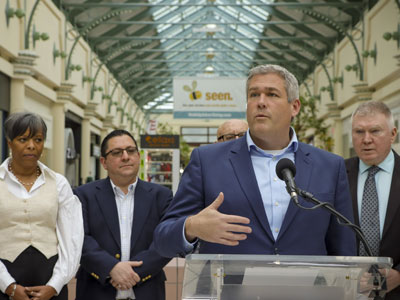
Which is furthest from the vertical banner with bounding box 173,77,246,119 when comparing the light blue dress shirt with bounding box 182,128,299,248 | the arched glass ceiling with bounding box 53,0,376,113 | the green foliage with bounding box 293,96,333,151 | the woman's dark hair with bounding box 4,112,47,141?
the light blue dress shirt with bounding box 182,128,299,248

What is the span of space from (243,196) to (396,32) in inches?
413

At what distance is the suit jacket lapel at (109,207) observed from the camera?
3090 millimetres

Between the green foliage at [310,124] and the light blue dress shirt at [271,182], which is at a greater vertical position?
the green foliage at [310,124]

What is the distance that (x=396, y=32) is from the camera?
11.6 m

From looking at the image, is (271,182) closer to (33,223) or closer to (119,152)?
(33,223)

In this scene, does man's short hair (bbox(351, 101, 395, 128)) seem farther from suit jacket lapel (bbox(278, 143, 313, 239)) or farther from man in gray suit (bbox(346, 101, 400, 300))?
suit jacket lapel (bbox(278, 143, 313, 239))

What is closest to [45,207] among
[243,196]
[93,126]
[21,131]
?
[21,131]

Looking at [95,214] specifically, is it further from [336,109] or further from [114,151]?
[336,109]

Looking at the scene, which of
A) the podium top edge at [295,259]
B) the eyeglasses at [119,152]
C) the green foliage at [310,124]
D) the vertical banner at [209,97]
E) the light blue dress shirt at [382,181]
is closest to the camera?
the podium top edge at [295,259]

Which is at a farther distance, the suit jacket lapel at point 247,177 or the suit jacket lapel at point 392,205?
the suit jacket lapel at point 392,205

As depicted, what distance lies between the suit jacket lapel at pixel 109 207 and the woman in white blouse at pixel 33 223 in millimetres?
351

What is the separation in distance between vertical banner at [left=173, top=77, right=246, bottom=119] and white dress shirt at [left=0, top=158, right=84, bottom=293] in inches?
515

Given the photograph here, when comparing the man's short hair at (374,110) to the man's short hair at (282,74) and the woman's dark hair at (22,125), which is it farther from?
the woman's dark hair at (22,125)

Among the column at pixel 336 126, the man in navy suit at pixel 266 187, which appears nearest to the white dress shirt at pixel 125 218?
the man in navy suit at pixel 266 187
